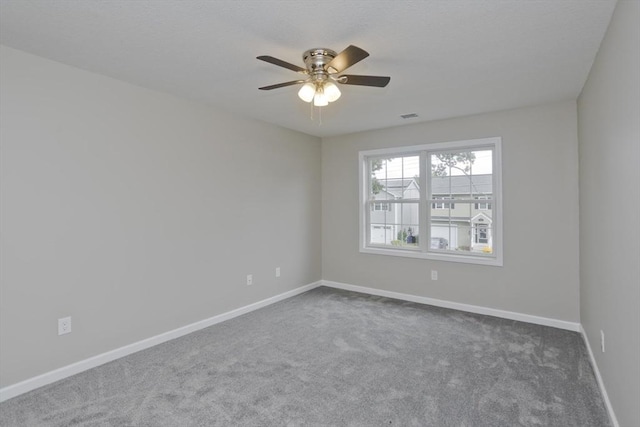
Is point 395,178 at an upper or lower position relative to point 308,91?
lower

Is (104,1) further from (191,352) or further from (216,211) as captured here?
(191,352)

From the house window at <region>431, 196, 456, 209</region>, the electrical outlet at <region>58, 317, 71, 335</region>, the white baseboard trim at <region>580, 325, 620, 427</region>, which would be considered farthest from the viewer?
the house window at <region>431, 196, 456, 209</region>

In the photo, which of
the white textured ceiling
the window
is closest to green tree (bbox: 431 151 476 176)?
the window

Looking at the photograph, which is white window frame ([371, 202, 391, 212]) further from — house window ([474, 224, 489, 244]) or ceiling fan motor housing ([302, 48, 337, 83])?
ceiling fan motor housing ([302, 48, 337, 83])

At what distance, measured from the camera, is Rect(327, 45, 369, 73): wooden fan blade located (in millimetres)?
1908

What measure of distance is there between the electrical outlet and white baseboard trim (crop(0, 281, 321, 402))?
10.7 inches

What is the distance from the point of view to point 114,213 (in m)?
2.97

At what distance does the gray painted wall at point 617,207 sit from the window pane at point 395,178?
2097mm

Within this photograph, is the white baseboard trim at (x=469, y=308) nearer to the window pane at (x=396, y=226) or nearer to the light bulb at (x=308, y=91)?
the window pane at (x=396, y=226)

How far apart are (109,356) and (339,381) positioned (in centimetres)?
198

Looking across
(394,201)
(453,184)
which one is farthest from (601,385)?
(394,201)

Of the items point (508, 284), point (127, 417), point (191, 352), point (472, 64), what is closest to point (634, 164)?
point (472, 64)

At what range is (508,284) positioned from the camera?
12.9 ft

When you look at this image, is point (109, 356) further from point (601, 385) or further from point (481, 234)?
point (481, 234)
